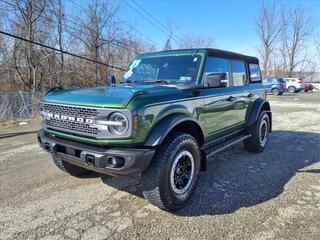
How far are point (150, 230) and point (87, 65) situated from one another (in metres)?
17.8

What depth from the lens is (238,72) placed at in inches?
211

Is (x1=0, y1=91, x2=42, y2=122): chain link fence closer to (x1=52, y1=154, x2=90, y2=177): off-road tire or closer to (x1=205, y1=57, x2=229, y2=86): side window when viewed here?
(x1=52, y1=154, x2=90, y2=177): off-road tire

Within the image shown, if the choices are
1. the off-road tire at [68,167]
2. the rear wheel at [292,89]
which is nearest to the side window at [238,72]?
the off-road tire at [68,167]

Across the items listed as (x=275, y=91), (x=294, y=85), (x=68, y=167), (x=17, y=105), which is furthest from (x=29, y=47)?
(x=294, y=85)

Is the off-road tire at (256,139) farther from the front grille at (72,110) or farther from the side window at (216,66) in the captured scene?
the front grille at (72,110)

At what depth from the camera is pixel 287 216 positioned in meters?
3.29

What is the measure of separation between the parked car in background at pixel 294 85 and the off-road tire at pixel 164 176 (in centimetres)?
3029

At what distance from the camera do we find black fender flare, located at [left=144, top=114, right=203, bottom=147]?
3.08 meters

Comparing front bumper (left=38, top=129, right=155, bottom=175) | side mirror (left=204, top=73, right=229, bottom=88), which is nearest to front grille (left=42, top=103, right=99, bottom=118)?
front bumper (left=38, top=129, right=155, bottom=175)

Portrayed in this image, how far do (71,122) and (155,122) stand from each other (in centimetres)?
101

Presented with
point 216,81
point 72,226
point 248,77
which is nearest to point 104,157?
point 72,226

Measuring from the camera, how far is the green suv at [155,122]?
9.70 ft

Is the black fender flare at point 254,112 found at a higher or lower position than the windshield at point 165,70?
lower

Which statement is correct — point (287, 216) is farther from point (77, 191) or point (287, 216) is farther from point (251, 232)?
point (77, 191)
